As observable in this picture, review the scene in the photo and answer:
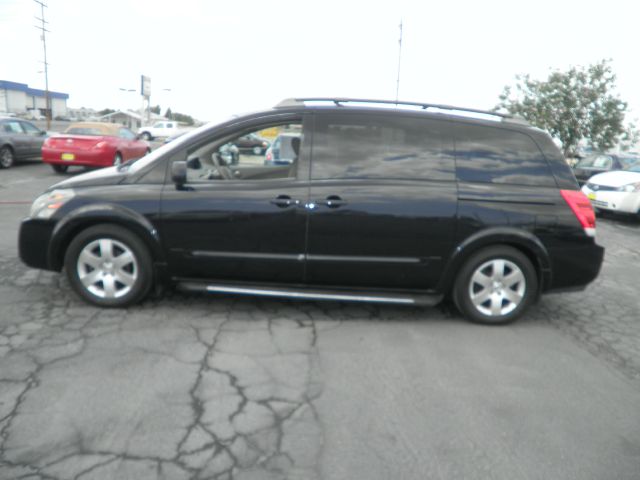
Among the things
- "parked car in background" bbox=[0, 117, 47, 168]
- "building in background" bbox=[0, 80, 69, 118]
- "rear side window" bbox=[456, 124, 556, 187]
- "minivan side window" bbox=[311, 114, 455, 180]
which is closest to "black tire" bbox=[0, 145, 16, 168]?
"parked car in background" bbox=[0, 117, 47, 168]

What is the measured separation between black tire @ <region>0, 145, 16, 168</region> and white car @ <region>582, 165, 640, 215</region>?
1424cm

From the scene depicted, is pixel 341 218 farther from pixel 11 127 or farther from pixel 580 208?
pixel 11 127

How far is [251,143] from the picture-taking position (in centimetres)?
482

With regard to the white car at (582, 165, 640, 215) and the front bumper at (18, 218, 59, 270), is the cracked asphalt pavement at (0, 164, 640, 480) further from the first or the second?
the white car at (582, 165, 640, 215)

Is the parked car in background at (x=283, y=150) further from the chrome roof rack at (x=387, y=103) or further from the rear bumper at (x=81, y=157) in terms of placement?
the rear bumper at (x=81, y=157)

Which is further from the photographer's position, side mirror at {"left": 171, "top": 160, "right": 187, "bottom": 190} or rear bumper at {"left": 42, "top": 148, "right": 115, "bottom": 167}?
rear bumper at {"left": 42, "top": 148, "right": 115, "bottom": 167}

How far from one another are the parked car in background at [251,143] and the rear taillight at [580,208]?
253cm

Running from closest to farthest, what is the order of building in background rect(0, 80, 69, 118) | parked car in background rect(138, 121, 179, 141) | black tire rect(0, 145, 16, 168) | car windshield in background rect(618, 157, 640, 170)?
car windshield in background rect(618, 157, 640, 170), black tire rect(0, 145, 16, 168), parked car in background rect(138, 121, 179, 141), building in background rect(0, 80, 69, 118)

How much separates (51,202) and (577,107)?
23.4 meters

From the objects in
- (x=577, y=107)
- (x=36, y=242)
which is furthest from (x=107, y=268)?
(x=577, y=107)

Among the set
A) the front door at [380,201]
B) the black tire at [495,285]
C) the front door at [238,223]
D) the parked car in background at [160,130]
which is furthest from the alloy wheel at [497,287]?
the parked car in background at [160,130]

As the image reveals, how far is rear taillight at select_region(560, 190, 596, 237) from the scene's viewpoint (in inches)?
184

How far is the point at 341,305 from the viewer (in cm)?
510

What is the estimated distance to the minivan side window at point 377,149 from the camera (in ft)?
15.1
